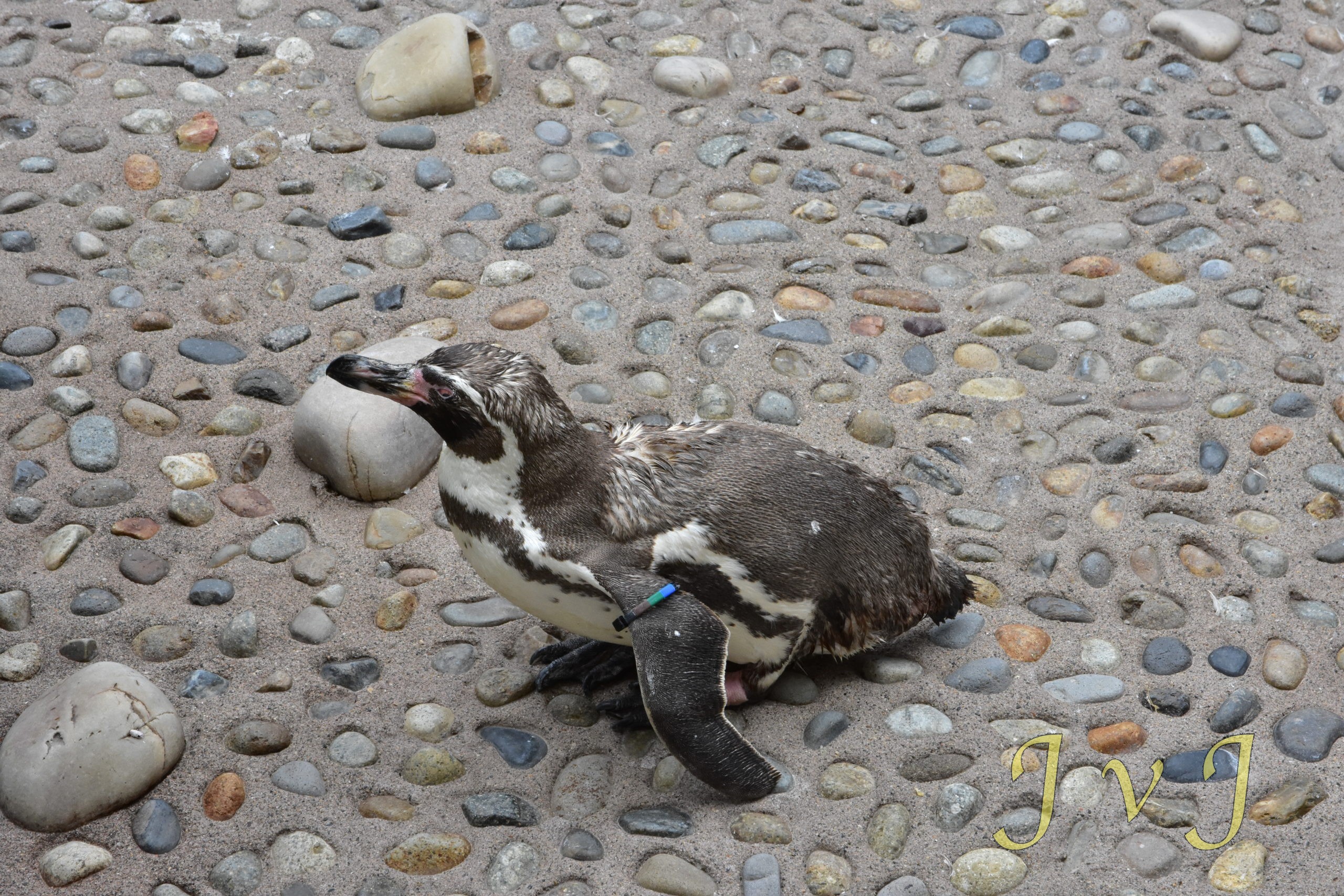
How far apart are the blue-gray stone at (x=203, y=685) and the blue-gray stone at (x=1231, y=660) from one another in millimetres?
2860

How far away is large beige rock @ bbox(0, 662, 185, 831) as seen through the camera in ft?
11.1

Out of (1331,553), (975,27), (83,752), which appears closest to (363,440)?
(83,752)

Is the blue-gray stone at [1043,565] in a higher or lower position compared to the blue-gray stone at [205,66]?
lower

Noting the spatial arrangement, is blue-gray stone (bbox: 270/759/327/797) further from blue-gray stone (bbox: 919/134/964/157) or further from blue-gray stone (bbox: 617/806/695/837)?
blue-gray stone (bbox: 919/134/964/157)

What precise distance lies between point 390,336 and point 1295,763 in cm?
335

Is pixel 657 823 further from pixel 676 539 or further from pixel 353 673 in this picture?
pixel 353 673

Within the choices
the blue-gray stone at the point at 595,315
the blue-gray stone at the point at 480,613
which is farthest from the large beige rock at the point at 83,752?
the blue-gray stone at the point at 595,315

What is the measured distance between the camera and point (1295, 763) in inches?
141

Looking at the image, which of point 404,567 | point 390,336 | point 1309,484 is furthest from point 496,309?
point 1309,484

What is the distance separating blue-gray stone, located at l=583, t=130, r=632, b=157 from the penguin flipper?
118 inches

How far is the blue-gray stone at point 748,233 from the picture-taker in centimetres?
558

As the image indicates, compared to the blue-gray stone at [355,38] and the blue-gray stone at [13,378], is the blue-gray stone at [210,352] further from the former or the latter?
the blue-gray stone at [355,38]

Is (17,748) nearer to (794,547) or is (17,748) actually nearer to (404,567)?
(404,567)

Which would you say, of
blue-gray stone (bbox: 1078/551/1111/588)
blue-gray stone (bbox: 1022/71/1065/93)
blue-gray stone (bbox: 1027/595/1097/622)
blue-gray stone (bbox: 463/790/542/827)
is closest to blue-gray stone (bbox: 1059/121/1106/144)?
blue-gray stone (bbox: 1022/71/1065/93)
